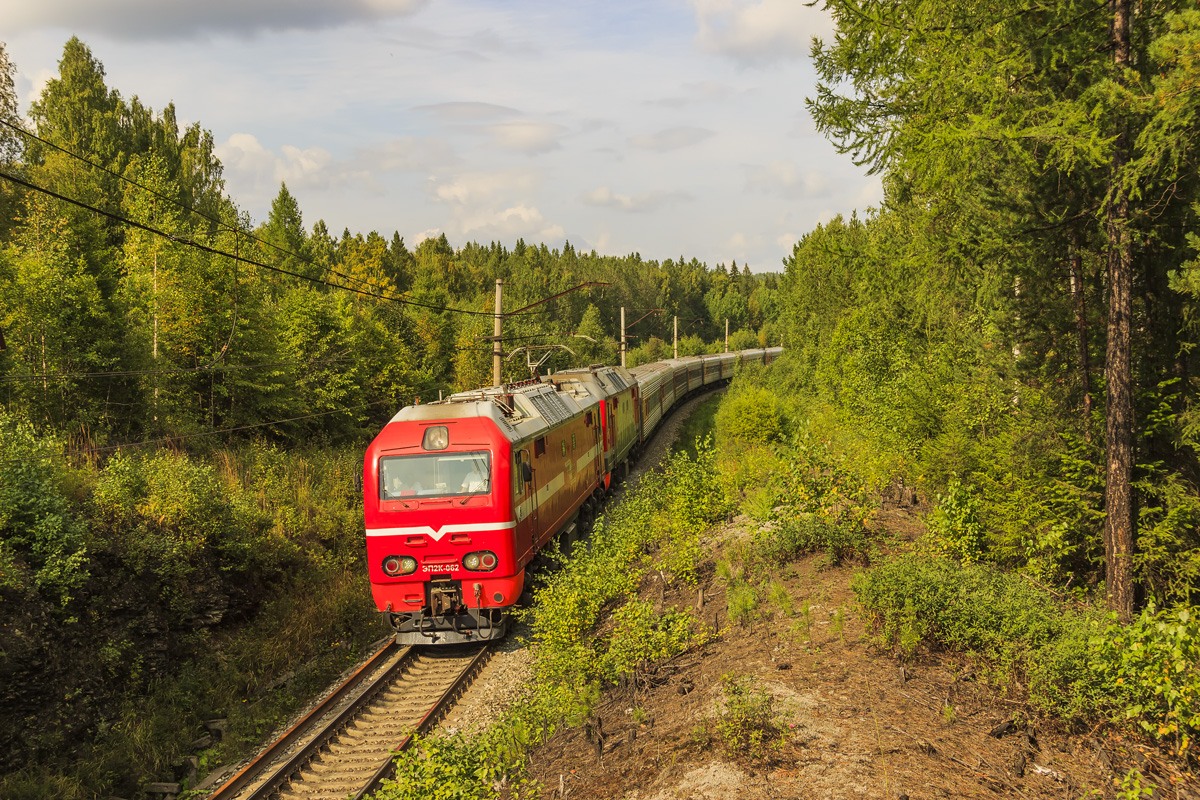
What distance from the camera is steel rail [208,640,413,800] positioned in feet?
25.6

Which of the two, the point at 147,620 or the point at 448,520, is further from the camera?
the point at 147,620

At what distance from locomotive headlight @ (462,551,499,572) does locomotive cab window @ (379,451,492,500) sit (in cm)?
88

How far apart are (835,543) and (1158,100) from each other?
20.0 feet

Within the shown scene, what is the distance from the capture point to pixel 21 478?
991cm

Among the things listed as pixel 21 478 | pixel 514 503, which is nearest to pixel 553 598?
pixel 514 503

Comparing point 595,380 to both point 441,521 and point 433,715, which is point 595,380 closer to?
point 441,521

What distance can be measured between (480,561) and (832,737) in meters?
5.91

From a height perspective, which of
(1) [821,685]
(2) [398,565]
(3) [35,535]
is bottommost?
(1) [821,685]

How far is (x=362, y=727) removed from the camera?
9.16 m

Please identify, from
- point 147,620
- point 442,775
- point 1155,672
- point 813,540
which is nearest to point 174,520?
point 147,620

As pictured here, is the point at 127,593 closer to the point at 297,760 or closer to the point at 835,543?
the point at 297,760

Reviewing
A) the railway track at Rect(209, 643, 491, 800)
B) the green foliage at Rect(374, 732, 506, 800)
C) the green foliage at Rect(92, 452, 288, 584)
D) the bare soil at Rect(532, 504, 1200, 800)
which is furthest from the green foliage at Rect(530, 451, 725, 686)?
the green foliage at Rect(92, 452, 288, 584)

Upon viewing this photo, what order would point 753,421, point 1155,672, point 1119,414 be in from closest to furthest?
point 1155,672
point 1119,414
point 753,421

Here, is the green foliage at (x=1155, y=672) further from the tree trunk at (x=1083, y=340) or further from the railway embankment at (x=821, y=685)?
the tree trunk at (x=1083, y=340)
